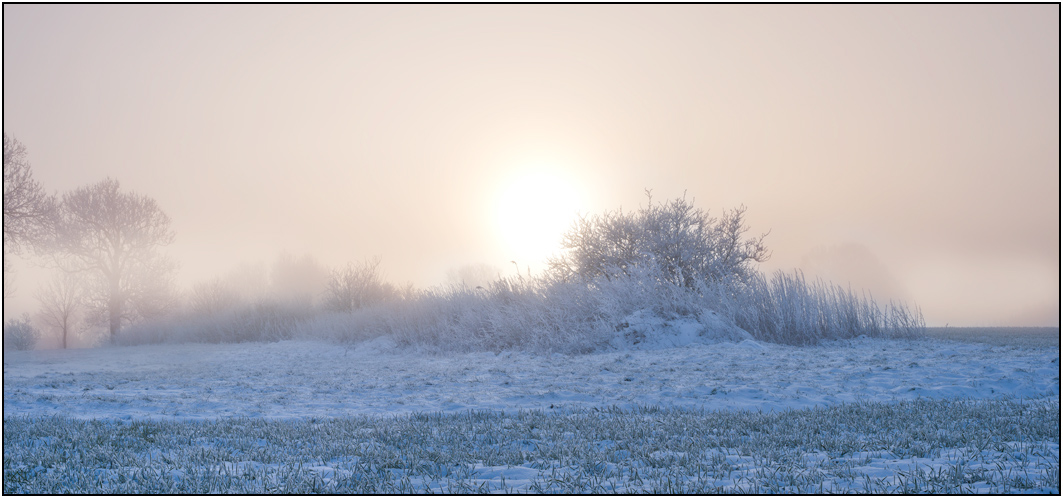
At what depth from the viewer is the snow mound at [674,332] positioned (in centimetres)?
1559

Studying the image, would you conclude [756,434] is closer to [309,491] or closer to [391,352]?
[309,491]

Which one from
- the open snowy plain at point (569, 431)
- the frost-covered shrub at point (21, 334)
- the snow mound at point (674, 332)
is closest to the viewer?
the open snowy plain at point (569, 431)

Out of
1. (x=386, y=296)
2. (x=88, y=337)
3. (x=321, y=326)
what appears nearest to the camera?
(x=321, y=326)

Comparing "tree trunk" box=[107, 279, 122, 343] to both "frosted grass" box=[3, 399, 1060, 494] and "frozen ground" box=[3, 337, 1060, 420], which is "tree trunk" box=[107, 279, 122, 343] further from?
"frosted grass" box=[3, 399, 1060, 494]

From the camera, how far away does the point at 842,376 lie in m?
8.81

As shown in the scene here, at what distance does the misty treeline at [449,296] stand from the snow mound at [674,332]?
0.18 metres

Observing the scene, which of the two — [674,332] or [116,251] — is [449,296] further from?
[116,251]

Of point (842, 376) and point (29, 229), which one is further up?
point (29, 229)

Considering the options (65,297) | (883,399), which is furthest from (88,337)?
(883,399)

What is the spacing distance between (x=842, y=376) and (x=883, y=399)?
185cm

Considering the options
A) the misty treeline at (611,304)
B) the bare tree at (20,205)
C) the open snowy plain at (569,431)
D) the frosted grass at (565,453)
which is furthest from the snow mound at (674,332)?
the bare tree at (20,205)

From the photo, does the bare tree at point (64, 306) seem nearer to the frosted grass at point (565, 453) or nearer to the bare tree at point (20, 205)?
the bare tree at point (20, 205)

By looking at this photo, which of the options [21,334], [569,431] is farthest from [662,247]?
[21,334]

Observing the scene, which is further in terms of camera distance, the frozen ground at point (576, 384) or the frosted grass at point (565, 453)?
the frozen ground at point (576, 384)
